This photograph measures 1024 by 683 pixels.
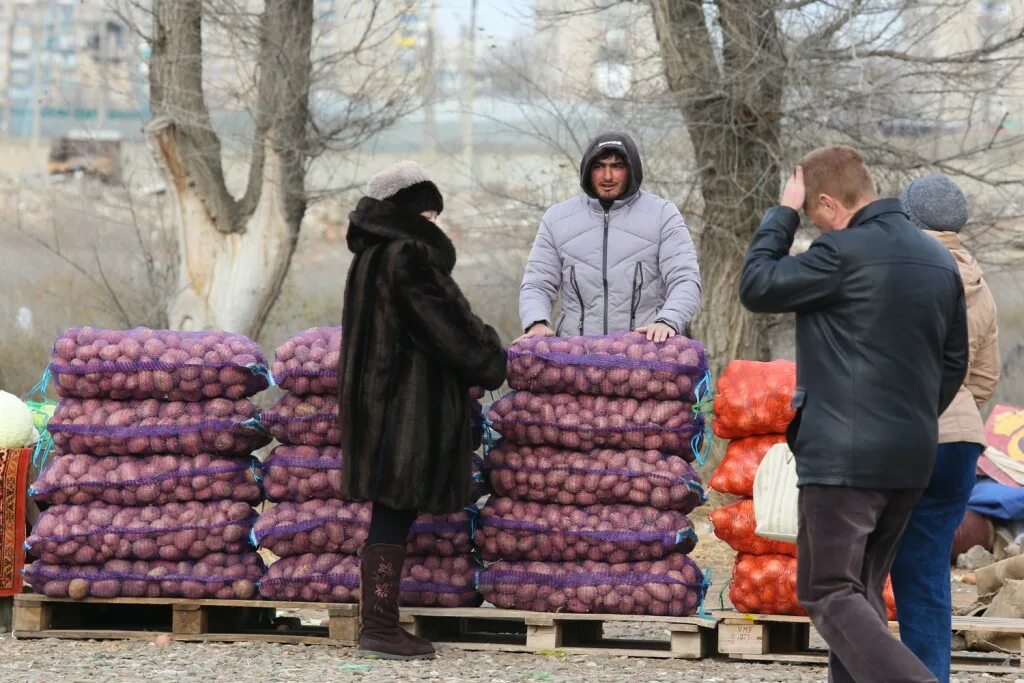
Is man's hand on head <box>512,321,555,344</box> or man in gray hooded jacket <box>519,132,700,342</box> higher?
man in gray hooded jacket <box>519,132,700,342</box>

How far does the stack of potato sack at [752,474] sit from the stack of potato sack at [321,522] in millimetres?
1119

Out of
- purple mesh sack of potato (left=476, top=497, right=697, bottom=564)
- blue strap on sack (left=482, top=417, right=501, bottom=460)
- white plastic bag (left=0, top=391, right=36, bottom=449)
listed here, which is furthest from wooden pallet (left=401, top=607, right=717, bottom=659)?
white plastic bag (left=0, top=391, right=36, bottom=449)

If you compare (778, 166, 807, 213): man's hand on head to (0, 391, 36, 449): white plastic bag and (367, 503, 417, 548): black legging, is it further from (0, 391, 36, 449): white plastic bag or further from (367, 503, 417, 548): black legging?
(0, 391, 36, 449): white plastic bag

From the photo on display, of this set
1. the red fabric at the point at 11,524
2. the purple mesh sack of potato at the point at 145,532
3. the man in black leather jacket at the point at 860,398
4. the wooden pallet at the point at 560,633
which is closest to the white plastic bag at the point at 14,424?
the red fabric at the point at 11,524

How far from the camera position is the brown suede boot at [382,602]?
5.87 m

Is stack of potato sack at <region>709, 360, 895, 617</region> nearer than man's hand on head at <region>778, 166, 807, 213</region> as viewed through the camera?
No

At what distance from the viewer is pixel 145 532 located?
20.6ft

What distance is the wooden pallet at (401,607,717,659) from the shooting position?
19.7ft

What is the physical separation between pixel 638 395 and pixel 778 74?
670cm

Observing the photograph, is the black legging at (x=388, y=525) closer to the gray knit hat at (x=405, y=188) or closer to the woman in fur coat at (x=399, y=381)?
the woman in fur coat at (x=399, y=381)

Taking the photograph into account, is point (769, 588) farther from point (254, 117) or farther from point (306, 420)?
point (254, 117)

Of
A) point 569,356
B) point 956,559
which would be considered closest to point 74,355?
point 569,356

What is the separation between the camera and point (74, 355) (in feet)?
20.9

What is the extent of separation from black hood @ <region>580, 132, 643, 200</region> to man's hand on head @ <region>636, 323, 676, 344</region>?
640 millimetres
